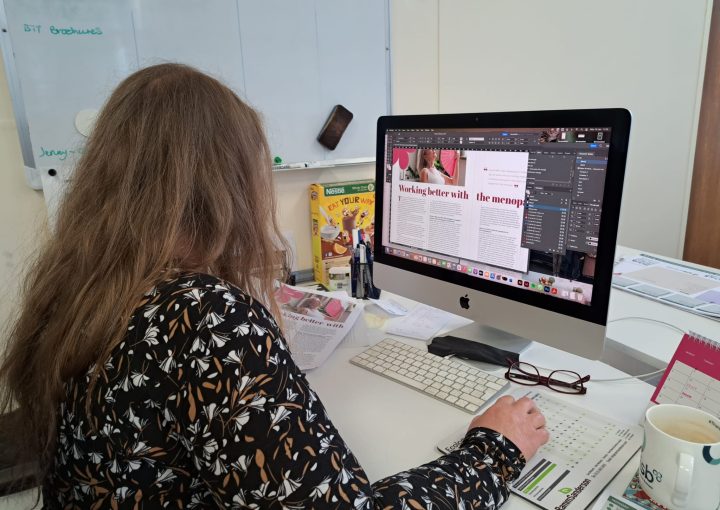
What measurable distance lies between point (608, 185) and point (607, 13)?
1867 millimetres

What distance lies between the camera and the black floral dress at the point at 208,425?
55 centimetres

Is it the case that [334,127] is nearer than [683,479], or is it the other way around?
[683,479]

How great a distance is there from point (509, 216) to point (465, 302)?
23 centimetres

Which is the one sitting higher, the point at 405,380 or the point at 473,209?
the point at 473,209

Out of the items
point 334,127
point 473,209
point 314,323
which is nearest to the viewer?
point 473,209

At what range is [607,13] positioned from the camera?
2291mm

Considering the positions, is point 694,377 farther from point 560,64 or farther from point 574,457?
point 560,64

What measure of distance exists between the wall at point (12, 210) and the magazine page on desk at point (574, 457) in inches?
61.9

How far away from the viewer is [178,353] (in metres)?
0.58

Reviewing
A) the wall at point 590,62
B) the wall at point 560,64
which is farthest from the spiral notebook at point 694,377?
the wall at point 590,62

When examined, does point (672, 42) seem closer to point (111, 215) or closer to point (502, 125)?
point (502, 125)

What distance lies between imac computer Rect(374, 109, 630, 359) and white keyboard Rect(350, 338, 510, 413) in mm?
127

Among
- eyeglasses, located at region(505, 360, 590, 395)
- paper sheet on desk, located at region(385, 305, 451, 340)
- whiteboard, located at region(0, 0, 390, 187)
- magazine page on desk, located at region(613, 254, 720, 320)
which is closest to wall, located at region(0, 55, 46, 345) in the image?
whiteboard, located at region(0, 0, 390, 187)

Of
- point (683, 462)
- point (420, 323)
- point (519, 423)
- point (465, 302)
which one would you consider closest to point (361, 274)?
point (420, 323)
